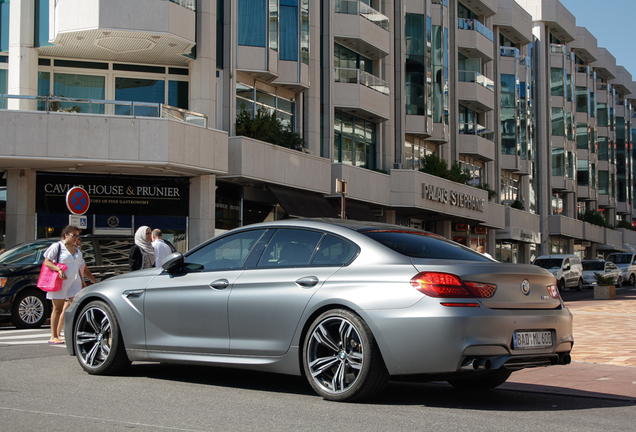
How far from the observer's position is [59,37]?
23.8m

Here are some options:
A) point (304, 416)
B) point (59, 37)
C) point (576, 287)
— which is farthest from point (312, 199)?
point (304, 416)

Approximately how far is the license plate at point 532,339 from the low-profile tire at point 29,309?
1129 centimetres

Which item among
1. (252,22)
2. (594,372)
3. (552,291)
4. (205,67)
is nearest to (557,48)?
(252,22)

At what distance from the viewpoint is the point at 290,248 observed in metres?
6.68

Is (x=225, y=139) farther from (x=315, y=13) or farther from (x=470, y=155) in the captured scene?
(x=470, y=155)

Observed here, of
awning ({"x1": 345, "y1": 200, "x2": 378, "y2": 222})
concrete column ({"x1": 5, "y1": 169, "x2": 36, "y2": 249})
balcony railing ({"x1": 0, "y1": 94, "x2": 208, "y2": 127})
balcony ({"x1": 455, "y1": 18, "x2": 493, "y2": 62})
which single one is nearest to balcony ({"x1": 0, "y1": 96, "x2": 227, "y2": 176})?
balcony railing ({"x1": 0, "y1": 94, "x2": 208, "y2": 127})

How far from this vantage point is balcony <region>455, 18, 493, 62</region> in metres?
46.0

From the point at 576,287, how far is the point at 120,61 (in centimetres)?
2321

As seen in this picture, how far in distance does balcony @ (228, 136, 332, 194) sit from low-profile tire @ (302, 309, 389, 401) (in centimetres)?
1975

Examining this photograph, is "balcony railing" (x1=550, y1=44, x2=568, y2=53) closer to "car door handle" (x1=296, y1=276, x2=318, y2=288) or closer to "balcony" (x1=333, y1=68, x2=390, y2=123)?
"balcony" (x1=333, y1=68, x2=390, y2=123)

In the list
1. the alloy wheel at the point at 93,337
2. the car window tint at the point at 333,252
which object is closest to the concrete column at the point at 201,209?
the alloy wheel at the point at 93,337

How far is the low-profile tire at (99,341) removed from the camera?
736 cm

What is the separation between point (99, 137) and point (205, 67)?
4.73 metres

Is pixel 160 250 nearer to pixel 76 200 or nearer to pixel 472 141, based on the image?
pixel 76 200
